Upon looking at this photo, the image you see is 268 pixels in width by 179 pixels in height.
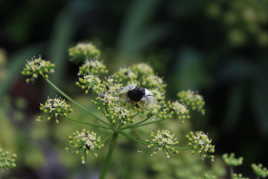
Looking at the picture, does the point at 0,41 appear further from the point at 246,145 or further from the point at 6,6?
the point at 246,145

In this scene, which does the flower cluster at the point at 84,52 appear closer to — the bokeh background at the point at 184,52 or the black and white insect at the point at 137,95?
the black and white insect at the point at 137,95

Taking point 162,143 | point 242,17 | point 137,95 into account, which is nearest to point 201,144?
point 162,143

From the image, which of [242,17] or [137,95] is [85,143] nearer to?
[137,95]

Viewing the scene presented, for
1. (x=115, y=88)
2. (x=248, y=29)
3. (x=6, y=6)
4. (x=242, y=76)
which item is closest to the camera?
(x=115, y=88)

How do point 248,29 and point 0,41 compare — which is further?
point 0,41

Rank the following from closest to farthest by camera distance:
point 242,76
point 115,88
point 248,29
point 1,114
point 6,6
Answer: point 115,88, point 1,114, point 248,29, point 242,76, point 6,6

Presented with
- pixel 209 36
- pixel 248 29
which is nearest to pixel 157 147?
pixel 248 29

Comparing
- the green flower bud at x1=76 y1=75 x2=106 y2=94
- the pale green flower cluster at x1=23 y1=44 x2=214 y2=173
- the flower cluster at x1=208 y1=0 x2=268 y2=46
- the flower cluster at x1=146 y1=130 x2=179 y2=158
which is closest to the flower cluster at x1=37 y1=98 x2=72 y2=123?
the pale green flower cluster at x1=23 y1=44 x2=214 y2=173

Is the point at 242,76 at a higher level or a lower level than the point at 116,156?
higher
